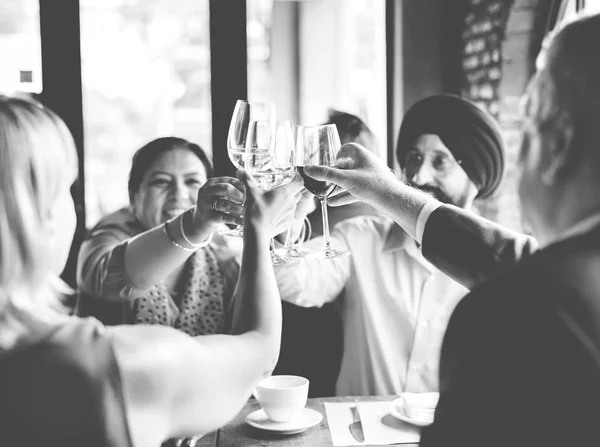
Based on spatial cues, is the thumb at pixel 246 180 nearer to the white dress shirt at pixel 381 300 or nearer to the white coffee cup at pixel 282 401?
the white coffee cup at pixel 282 401

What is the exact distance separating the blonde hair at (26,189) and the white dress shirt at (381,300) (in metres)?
1.55

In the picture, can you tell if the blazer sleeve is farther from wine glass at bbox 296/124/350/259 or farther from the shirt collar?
the shirt collar

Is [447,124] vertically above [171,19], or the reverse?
[171,19]

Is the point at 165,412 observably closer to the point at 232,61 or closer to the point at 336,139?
the point at 336,139

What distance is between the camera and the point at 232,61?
3463 millimetres

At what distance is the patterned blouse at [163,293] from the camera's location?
238cm

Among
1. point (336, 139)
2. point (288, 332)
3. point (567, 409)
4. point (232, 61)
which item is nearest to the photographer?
point (567, 409)

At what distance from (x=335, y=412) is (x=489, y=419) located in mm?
1041

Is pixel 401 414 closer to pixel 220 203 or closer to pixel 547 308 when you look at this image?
pixel 220 203

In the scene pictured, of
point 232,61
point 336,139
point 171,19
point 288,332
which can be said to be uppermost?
point 171,19

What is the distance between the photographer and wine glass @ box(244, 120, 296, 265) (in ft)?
5.11

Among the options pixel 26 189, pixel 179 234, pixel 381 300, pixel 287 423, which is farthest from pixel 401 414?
pixel 26 189

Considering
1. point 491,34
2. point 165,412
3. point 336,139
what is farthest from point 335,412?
point 491,34

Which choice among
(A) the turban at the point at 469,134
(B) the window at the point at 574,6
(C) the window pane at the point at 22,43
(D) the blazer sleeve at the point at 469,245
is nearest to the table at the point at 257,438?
(D) the blazer sleeve at the point at 469,245
